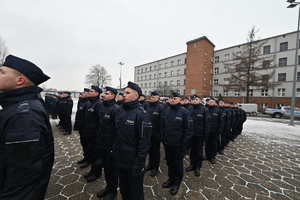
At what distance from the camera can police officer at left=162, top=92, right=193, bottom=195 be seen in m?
3.23

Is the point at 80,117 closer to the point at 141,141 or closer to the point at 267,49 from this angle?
the point at 141,141

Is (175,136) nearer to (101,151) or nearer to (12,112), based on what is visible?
(101,151)

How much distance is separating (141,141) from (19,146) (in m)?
1.55

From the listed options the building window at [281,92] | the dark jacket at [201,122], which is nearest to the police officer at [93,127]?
the dark jacket at [201,122]

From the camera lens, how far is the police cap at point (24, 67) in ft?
4.87

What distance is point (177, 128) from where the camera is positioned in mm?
3346

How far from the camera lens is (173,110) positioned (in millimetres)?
3557

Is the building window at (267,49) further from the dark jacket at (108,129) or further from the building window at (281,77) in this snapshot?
the dark jacket at (108,129)

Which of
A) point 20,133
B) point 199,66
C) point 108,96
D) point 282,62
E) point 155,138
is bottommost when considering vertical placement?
point 155,138

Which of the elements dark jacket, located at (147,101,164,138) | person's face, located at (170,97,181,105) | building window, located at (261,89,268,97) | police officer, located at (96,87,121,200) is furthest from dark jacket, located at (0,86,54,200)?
building window, located at (261,89,268,97)

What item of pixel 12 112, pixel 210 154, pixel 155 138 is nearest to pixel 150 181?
pixel 155 138

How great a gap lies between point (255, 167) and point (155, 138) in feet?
12.3

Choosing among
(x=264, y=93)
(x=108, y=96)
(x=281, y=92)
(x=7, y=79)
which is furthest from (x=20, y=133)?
(x=281, y=92)

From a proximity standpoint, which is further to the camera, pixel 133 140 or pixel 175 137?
pixel 175 137
